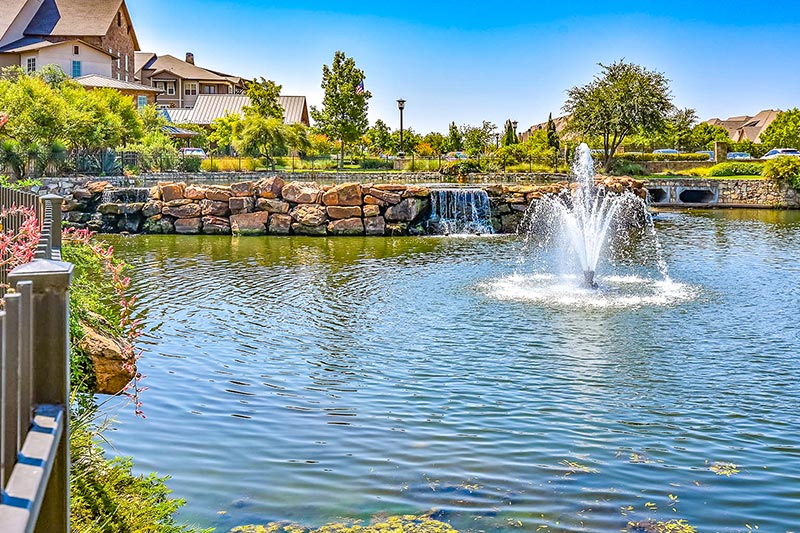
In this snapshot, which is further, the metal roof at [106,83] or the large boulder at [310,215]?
the metal roof at [106,83]

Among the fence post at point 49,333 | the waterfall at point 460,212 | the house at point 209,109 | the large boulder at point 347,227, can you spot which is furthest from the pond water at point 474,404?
the house at point 209,109

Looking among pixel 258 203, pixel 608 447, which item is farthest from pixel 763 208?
pixel 608 447

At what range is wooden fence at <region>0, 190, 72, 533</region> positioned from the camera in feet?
8.20

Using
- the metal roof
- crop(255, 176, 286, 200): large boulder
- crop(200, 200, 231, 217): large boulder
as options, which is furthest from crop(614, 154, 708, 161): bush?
the metal roof

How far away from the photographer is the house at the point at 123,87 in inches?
2343

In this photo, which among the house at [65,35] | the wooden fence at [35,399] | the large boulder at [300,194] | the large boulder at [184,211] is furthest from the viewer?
the house at [65,35]

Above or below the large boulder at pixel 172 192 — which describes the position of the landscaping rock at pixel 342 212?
below

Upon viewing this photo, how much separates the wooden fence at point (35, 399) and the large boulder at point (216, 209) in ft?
87.3

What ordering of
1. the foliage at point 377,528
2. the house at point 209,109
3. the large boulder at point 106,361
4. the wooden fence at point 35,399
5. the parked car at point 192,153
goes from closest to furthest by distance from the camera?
the wooden fence at point 35,399 → the foliage at point 377,528 → the large boulder at point 106,361 → the parked car at point 192,153 → the house at point 209,109

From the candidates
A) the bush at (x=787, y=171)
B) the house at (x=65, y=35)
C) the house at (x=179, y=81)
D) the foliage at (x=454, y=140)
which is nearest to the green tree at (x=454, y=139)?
the foliage at (x=454, y=140)

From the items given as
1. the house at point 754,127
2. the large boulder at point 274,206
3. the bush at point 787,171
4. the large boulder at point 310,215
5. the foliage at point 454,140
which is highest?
the house at point 754,127

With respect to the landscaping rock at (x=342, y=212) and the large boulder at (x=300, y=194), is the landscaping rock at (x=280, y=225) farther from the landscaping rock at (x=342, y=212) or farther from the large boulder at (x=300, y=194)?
the landscaping rock at (x=342, y=212)

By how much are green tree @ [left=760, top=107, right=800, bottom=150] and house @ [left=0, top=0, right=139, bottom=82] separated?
5375 cm

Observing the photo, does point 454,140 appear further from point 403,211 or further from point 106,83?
point 403,211
